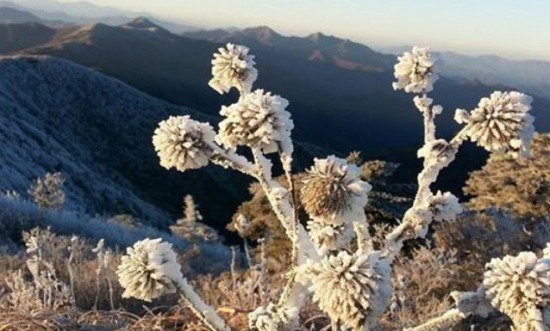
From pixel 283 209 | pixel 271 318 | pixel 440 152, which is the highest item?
pixel 440 152

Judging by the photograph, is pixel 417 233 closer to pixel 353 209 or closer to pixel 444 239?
pixel 353 209

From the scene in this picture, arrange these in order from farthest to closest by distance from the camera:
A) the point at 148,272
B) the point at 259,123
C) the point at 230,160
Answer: the point at 230,160 < the point at 148,272 < the point at 259,123

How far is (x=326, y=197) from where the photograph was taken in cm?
244

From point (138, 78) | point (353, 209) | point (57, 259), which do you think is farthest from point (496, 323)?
point (138, 78)

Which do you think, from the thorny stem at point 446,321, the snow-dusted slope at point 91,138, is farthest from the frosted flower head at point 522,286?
the snow-dusted slope at point 91,138

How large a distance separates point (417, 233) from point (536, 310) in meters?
0.64

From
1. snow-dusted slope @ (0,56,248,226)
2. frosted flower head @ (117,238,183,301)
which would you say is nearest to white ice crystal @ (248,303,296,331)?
frosted flower head @ (117,238,183,301)

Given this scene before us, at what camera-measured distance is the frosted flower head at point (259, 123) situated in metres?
2.58

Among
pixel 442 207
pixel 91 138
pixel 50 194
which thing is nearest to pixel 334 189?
pixel 442 207

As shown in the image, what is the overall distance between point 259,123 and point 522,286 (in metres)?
0.95

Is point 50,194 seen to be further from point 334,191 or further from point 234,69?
point 334,191

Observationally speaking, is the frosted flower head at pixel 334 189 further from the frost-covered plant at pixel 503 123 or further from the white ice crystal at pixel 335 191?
the frost-covered plant at pixel 503 123

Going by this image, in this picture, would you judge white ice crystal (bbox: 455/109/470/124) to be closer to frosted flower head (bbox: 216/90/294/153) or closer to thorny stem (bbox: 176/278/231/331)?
frosted flower head (bbox: 216/90/294/153)

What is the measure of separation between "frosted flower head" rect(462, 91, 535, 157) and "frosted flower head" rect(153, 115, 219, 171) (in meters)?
0.87
